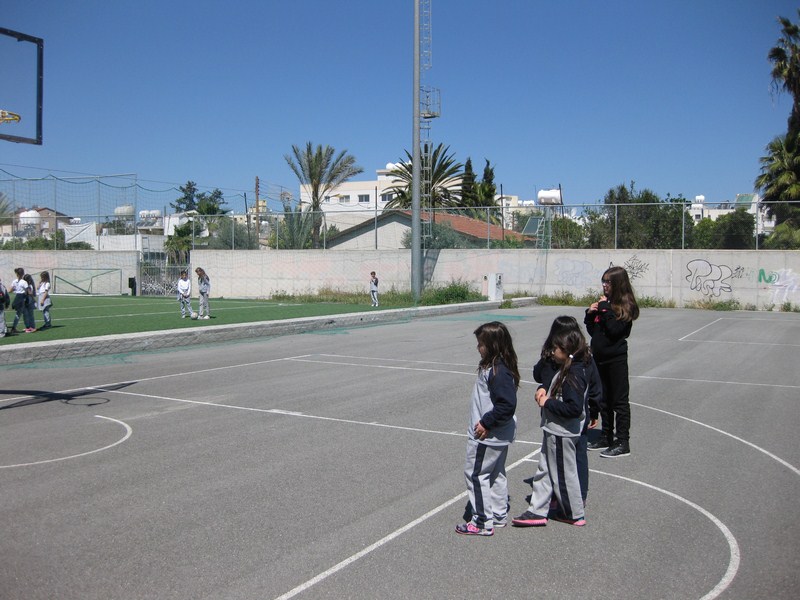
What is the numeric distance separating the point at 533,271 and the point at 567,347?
3329 centimetres

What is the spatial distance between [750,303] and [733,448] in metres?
27.9

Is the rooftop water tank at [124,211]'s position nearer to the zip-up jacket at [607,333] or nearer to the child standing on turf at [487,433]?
the zip-up jacket at [607,333]

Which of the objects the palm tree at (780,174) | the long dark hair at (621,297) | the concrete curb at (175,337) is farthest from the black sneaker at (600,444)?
the palm tree at (780,174)

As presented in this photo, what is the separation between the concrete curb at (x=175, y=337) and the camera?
47.4ft

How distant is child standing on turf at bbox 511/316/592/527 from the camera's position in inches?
212

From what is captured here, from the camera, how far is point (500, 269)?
39.1 meters

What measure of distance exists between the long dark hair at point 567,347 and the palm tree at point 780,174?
3438 cm

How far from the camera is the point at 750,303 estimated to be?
108 feet

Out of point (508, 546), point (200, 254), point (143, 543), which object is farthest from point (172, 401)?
point (200, 254)

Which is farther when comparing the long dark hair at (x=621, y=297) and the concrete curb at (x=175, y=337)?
the concrete curb at (x=175, y=337)

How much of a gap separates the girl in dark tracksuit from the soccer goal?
140ft

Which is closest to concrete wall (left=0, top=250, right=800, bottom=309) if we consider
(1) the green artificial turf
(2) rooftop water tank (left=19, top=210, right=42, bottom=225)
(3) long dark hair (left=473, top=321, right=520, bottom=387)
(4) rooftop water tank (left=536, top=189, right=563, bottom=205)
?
(2) rooftop water tank (left=19, top=210, right=42, bottom=225)

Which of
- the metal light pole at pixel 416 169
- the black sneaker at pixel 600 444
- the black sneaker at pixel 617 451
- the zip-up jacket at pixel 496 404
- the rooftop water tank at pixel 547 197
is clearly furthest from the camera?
the rooftop water tank at pixel 547 197

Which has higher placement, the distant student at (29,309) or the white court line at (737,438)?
the distant student at (29,309)
